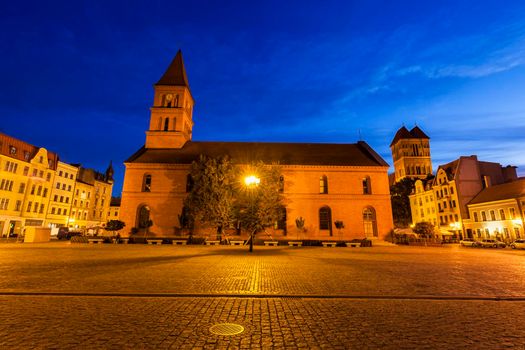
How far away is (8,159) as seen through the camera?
40.5 metres

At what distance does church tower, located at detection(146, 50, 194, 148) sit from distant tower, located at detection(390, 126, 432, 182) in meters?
75.1

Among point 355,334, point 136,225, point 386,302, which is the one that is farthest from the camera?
point 136,225

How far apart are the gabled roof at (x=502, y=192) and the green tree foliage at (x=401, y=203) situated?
19.5 metres

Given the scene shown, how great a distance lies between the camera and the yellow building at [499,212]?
121ft

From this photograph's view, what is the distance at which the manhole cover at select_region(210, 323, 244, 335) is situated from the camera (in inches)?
184

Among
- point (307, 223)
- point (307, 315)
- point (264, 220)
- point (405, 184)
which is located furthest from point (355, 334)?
point (405, 184)

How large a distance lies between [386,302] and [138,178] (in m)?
37.0

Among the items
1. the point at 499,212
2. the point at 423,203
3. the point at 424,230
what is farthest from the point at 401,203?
the point at 424,230

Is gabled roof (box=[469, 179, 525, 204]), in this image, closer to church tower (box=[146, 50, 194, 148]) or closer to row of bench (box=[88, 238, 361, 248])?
row of bench (box=[88, 238, 361, 248])

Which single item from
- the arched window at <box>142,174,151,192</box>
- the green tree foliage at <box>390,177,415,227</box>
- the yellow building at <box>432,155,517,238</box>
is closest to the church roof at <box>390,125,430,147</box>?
the green tree foliage at <box>390,177,415,227</box>

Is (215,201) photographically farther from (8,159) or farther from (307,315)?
(8,159)

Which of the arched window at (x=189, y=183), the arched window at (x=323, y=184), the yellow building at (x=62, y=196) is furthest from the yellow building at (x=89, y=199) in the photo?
the arched window at (x=323, y=184)

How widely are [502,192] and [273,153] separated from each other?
37.7 m

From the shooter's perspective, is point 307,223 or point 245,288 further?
point 307,223
